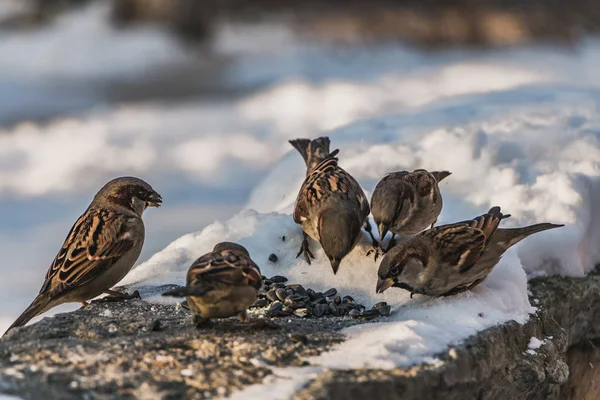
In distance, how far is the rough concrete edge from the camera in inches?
118

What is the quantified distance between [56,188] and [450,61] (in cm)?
897

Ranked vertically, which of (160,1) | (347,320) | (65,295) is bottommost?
(347,320)

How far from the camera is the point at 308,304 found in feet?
13.0

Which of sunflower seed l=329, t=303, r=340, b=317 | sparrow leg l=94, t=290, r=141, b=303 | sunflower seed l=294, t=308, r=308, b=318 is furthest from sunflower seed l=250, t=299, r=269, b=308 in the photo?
sparrow leg l=94, t=290, r=141, b=303

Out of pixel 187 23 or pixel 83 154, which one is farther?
pixel 187 23

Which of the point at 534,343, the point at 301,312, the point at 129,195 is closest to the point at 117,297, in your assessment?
the point at 129,195

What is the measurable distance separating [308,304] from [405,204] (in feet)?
2.25

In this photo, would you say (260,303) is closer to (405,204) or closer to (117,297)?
(117,297)

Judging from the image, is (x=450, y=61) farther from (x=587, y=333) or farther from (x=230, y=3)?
(x=587, y=333)

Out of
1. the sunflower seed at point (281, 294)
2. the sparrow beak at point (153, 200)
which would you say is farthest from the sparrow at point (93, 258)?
the sunflower seed at point (281, 294)

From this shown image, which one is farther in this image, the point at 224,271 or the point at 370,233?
the point at 370,233

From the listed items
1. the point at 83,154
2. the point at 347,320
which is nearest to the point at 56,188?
the point at 83,154

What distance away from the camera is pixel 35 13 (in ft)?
60.0

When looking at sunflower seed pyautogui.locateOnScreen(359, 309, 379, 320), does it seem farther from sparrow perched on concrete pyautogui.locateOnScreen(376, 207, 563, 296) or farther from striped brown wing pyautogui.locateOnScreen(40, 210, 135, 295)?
striped brown wing pyautogui.locateOnScreen(40, 210, 135, 295)
